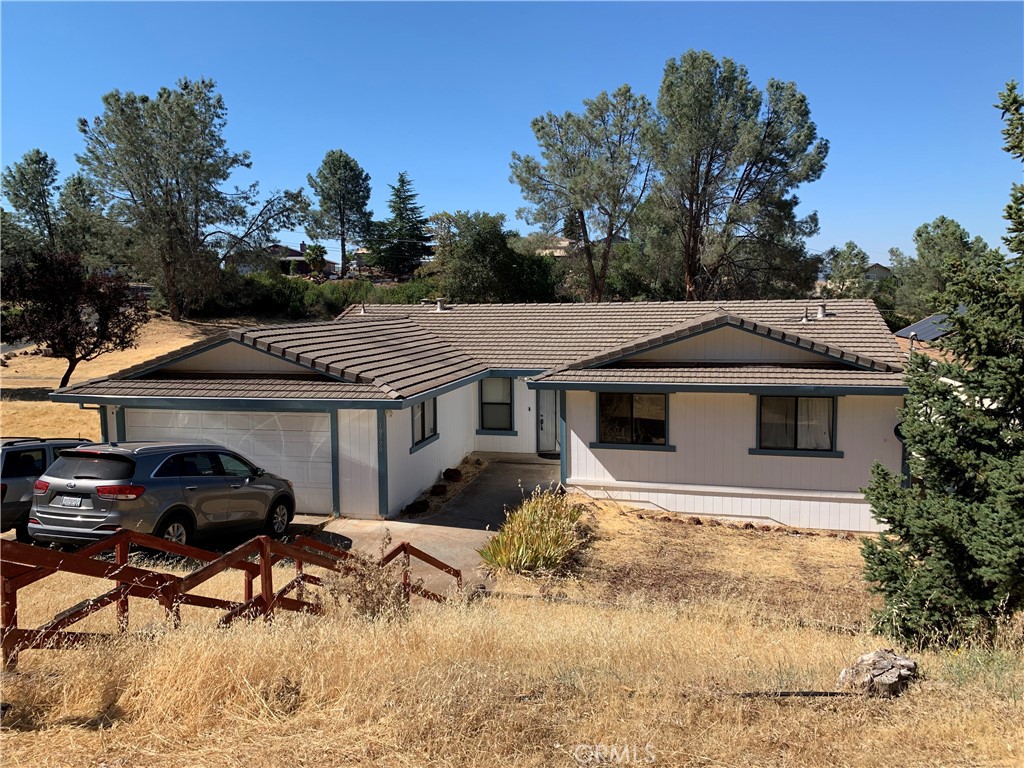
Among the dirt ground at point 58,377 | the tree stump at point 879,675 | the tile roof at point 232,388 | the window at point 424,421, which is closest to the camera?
the tree stump at point 879,675

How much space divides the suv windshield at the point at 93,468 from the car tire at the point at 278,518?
8.90ft

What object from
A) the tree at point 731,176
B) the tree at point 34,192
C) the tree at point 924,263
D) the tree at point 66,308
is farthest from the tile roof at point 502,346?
the tree at point 34,192

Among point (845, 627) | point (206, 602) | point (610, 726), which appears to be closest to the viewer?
point (610, 726)

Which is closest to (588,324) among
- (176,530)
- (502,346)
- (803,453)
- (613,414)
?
(502,346)

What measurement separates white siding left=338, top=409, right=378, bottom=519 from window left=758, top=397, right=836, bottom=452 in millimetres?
7802

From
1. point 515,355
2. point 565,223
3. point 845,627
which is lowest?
point 845,627

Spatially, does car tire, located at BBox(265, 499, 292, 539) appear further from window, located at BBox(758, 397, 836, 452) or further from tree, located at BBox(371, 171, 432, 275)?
tree, located at BBox(371, 171, 432, 275)

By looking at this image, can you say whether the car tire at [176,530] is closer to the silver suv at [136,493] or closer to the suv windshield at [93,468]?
the silver suv at [136,493]

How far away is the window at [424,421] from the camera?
1586 centimetres

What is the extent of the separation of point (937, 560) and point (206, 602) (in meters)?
7.06

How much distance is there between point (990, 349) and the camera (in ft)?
24.6

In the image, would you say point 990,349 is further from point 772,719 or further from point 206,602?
point 206,602

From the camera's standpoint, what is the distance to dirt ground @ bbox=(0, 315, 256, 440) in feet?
74.3

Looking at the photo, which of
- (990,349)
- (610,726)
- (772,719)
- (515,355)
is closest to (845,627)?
(990,349)
